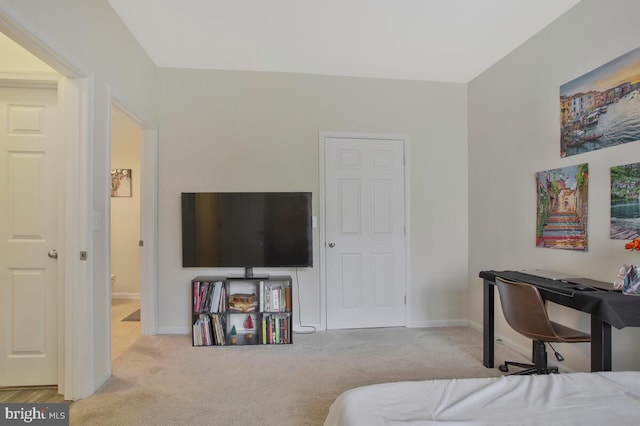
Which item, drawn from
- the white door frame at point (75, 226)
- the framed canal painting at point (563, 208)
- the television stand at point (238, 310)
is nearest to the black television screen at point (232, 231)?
the television stand at point (238, 310)

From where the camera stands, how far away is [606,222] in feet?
6.75

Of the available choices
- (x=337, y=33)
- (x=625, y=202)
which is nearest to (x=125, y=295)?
(x=337, y=33)

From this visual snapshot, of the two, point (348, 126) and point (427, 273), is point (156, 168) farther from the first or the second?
point (427, 273)

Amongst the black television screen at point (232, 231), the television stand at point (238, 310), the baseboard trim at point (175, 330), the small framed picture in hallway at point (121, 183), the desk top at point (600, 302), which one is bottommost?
the baseboard trim at point (175, 330)

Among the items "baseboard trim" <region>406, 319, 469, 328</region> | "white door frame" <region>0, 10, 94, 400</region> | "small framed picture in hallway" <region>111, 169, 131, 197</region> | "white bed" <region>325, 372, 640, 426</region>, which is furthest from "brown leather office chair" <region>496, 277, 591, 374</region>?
"small framed picture in hallway" <region>111, 169, 131, 197</region>

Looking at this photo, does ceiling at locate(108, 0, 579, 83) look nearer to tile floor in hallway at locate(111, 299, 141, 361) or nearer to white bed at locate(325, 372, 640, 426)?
white bed at locate(325, 372, 640, 426)

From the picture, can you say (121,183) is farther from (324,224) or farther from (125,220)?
(324,224)

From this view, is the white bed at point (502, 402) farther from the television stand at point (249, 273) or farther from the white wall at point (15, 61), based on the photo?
the white wall at point (15, 61)

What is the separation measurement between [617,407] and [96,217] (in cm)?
281

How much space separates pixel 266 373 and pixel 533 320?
1.94m

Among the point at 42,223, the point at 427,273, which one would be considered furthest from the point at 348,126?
the point at 42,223

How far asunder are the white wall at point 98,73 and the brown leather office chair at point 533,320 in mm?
2863

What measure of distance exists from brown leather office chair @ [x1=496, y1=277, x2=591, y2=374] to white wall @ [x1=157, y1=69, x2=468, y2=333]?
1308mm

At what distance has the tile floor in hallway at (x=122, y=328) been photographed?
9.41 ft
